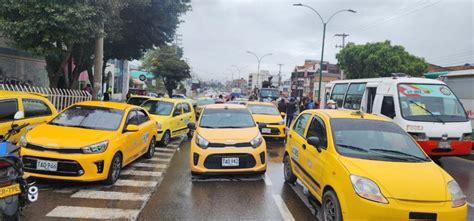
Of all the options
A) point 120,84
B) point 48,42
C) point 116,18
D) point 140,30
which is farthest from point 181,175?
point 120,84

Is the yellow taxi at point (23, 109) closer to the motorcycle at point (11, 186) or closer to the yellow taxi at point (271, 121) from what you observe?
the motorcycle at point (11, 186)

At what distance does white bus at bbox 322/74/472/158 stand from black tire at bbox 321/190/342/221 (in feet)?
18.1

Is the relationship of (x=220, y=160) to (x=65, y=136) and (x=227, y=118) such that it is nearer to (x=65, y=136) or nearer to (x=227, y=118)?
(x=227, y=118)

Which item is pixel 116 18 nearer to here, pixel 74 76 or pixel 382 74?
pixel 74 76

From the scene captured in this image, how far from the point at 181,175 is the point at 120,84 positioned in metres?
40.6

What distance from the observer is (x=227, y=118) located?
9.23m

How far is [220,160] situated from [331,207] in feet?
9.97

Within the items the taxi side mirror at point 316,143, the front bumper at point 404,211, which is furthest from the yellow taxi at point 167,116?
the front bumper at point 404,211

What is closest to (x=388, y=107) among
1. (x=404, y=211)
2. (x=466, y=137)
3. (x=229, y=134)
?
(x=466, y=137)

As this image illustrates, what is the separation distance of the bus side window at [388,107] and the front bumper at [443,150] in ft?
4.17

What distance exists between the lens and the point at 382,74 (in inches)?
1612

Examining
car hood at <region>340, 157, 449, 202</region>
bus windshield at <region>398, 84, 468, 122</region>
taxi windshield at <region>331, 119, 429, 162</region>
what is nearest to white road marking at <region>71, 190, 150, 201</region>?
taxi windshield at <region>331, 119, 429, 162</region>

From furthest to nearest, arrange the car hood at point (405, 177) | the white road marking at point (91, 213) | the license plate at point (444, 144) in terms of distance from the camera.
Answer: the license plate at point (444, 144)
the white road marking at point (91, 213)
the car hood at point (405, 177)

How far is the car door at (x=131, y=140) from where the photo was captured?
26.3 feet
